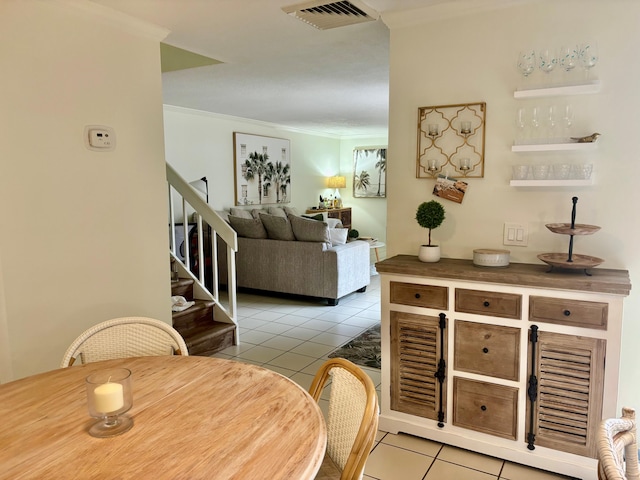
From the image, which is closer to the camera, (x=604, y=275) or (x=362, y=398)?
(x=362, y=398)

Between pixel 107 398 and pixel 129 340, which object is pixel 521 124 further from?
pixel 107 398

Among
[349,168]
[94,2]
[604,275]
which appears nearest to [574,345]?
[604,275]

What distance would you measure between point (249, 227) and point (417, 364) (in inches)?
142

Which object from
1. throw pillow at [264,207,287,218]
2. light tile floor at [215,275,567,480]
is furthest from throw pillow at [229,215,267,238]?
throw pillow at [264,207,287,218]

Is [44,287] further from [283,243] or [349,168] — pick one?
[349,168]

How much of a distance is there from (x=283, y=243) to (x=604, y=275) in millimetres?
3720

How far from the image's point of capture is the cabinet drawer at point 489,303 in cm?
225

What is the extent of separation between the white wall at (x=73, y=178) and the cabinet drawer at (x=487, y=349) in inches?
72.5

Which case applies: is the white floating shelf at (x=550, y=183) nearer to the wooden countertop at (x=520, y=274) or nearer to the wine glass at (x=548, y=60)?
the wooden countertop at (x=520, y=274)

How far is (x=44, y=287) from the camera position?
7.83 feet

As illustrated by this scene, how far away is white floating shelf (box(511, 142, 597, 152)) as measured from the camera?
229 cm

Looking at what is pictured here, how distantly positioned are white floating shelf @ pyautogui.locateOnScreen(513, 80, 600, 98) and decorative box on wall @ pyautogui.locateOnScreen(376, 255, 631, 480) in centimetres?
85

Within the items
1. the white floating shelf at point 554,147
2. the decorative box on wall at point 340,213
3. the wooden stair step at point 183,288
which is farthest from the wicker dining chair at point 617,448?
the decorative box on wall at point 340,213

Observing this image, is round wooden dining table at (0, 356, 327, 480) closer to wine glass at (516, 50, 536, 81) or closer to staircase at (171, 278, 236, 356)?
wine glass at (516, 50, 536, 81)
